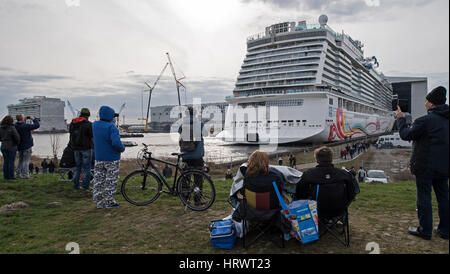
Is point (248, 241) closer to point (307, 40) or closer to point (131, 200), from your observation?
point (131, 200)

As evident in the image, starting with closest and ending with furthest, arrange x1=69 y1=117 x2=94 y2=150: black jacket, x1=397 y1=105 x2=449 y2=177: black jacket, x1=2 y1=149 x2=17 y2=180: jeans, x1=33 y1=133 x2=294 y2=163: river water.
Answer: x1=397 y1=105 x2=449 y2=177: black jacket → x1=69 y1=117 x2=94 y2=150: black jacket → x1=2 y1=149 x2=17 y2=180: jeans → x1=33 y1=133 x2=294 y2=163: river water

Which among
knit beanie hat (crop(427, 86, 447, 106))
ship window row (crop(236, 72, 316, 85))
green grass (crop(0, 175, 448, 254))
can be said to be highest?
ship window row (crop(236, 72, 316, 85))

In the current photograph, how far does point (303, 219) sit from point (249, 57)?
143 feet

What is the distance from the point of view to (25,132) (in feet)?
25.9

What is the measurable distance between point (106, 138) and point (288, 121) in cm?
3351

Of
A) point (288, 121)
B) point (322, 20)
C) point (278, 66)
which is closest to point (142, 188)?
point (288, 121)

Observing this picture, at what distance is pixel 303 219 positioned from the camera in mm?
3287

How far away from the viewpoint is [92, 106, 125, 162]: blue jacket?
517 cm

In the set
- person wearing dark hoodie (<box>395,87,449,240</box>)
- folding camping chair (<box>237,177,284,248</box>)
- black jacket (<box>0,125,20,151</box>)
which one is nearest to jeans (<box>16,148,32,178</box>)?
→ black jacket (<box>0,125,20,151</box>)

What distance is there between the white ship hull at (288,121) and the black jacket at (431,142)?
33.8 meters

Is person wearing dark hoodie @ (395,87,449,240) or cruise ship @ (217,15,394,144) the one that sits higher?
cruise ship @ (217,15,394,144)

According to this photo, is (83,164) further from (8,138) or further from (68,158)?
(8,138)

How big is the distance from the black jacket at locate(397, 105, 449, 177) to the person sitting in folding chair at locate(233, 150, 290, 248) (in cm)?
177

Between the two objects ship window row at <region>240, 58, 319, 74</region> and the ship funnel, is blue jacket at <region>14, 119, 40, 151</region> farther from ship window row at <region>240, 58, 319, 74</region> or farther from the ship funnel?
the ship funnel
